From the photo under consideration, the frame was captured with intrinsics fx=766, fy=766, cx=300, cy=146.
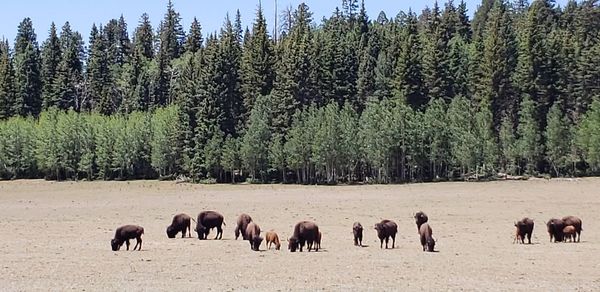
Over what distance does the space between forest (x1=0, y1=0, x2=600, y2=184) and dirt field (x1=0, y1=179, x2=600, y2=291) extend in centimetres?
3378

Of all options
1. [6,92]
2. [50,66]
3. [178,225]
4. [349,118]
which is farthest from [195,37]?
[178,225]

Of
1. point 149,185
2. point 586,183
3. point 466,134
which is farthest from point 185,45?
point 586,183

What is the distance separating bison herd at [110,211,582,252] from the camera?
2914 centimetres

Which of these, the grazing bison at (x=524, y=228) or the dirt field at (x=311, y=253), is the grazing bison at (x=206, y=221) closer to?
the dirt field at (x=311, y=253)

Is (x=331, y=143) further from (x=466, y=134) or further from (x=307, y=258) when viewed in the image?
(x=307, y=258)

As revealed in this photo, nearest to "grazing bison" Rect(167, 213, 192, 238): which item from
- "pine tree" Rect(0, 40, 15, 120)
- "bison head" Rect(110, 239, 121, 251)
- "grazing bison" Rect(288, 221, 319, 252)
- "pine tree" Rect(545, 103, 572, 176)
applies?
"bison head" Rect(110, 239, 121, 251)

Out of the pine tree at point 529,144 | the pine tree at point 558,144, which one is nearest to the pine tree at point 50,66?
the pine tree at point 529,144

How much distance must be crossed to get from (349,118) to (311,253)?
65.5 metres

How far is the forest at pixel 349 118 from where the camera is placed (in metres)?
90.4

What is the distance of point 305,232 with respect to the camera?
29172 mm

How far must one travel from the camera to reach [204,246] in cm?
3105

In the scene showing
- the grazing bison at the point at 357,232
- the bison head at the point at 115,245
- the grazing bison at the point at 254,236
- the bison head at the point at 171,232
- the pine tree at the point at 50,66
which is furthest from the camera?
the pine tree at the point at 50,66

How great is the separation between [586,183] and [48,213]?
51444 millimetres

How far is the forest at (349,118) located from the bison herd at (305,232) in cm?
5488
